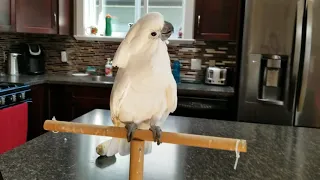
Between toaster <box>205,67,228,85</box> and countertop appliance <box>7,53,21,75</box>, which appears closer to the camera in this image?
toaster <box>205,67,228,85</box>

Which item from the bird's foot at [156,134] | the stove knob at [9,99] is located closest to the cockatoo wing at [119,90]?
the bird's foot at [156,134]

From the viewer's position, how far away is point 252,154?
1.35 m

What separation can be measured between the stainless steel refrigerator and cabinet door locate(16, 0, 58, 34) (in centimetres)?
181

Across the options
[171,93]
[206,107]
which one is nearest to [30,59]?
[206,107]

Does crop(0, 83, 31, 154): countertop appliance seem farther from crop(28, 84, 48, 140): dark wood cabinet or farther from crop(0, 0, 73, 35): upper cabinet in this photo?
crop(0, 0, 73, 35): upper cabinet

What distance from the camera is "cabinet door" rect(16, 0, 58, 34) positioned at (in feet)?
10.4

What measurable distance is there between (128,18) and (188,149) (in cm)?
257

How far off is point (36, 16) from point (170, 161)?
8.29 feet

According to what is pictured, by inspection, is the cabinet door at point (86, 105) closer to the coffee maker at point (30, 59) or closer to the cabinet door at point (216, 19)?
the coffee maker at point (30, 59)

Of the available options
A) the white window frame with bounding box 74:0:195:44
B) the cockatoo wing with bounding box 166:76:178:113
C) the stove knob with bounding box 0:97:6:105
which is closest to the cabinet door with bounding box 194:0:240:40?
the white window frame with bounding box 74:0:195:44

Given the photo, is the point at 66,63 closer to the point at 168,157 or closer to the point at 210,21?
the point at 210,21

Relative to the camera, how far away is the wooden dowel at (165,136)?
789 mm

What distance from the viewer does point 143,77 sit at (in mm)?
826

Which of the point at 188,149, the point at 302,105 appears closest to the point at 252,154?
the point at 188,149
